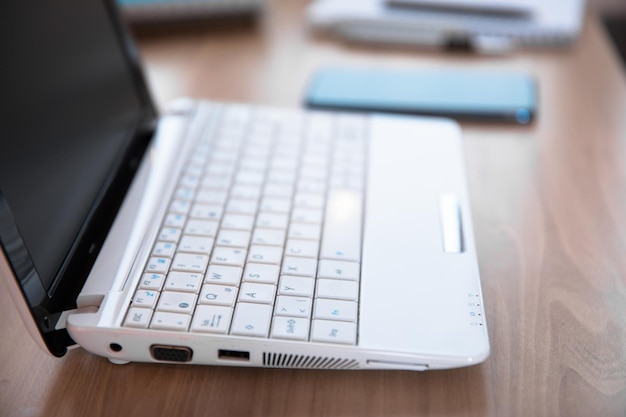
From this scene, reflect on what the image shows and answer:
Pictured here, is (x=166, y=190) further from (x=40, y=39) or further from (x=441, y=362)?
(x=441, y=362)

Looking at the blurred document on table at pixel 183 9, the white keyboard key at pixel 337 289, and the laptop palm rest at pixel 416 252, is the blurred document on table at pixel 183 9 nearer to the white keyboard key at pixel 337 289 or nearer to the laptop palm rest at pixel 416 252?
the laptop palm rest at pixel 416 252

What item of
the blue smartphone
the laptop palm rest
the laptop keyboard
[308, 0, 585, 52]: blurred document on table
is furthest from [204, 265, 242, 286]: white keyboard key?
[308, 0, 585, 52]: blurred document on table

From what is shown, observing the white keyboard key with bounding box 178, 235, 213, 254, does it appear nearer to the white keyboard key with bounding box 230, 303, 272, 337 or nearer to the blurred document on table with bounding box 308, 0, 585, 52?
the white keyboard key with bounding box 230, 303, 272, 337

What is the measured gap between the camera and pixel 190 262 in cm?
53

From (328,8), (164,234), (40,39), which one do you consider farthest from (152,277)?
(328,8)

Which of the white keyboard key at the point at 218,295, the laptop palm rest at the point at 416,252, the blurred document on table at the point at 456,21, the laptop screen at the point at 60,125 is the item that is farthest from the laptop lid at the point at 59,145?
the blurred document on table at the point at 456,21

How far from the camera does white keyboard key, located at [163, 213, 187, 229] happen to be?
22.4 inches

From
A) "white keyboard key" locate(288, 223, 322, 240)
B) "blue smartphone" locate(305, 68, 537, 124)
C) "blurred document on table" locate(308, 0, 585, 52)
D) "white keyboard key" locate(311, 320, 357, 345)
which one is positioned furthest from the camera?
"blurred document on table" locate(308, 0, 585, 52)

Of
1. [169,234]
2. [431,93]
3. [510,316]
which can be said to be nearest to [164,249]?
[169,234]

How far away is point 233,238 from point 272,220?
0.04 meters

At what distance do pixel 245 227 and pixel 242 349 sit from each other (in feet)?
0.46

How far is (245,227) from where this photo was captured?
0.57m

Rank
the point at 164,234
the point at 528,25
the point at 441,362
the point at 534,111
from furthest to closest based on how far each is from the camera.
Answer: the point at 528,25 < the point at 534,111 < the point at 164,234 < the point at 441,362

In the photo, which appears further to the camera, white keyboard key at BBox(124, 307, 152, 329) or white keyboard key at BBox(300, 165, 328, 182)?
white keyboard key at BBox(300, 165, 328, 182)
